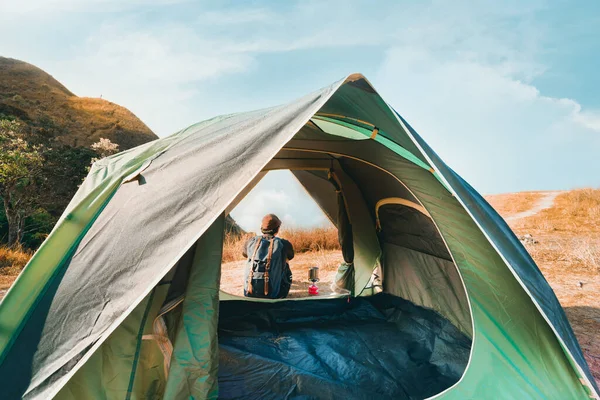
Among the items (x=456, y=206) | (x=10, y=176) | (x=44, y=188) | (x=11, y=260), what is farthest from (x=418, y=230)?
(x=44, y=188)

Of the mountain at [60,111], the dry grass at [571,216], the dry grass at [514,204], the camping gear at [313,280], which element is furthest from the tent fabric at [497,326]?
the mountain at [60,111]

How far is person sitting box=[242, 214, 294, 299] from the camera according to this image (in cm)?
361

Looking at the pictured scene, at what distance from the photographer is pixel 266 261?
362cm

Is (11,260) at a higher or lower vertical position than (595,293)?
lower

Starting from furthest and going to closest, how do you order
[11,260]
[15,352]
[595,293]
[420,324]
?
[11,260] < [595,293] < [420,324] < [15,352]

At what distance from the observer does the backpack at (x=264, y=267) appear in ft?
11.8

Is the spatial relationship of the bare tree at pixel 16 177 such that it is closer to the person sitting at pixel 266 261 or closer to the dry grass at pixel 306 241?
the dry grass at pixel 306 241

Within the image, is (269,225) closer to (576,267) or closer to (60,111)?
(576,267)

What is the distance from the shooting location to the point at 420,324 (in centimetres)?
342

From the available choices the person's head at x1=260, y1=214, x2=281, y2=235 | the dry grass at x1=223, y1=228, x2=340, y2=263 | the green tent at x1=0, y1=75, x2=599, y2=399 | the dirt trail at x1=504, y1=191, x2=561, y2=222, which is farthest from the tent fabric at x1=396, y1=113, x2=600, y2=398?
the dirt trail at x1=504, y1=191, x2=561, y2=222

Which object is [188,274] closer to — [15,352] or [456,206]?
[15,352]

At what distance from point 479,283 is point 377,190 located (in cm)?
172

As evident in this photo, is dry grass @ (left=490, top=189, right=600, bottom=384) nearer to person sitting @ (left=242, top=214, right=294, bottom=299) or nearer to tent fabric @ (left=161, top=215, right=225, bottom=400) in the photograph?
person sitting @ (left=242, top=214, right=294, bottom=299)

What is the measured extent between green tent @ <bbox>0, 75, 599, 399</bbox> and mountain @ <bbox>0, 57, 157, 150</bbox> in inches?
838
